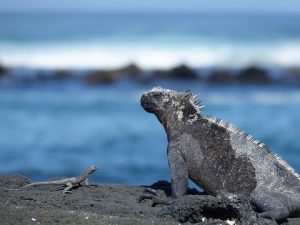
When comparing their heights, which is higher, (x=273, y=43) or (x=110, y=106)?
(x=273, y=43)

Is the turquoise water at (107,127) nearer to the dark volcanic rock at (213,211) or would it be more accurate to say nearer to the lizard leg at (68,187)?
the lizard leg at (68,187)

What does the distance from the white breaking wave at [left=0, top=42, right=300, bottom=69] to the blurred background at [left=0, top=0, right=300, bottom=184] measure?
0.06 metres

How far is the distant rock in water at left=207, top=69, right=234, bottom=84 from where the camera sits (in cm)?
3180

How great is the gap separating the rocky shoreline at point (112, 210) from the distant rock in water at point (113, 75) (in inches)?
1006

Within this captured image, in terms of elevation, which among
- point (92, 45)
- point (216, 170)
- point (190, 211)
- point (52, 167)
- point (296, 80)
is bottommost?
point (190, 211)

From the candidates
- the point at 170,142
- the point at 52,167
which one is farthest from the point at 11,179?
the point at 52,167

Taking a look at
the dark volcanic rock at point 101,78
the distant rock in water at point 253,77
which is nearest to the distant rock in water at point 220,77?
the distant rock in water at point 253,77

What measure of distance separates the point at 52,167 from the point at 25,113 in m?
7.90

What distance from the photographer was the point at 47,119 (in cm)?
2241

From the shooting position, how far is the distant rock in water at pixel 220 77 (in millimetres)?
31797

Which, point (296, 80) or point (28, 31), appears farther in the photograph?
point (28, 31)

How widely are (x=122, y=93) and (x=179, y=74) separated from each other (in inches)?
192

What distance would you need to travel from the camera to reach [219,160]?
6.04 meters

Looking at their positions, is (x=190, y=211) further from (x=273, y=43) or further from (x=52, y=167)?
(x=273, y=43)
